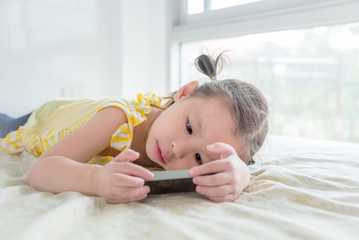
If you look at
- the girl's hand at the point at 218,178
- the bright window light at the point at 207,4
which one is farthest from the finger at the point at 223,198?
the bright window light at the point at 207,4

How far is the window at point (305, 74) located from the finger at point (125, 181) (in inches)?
74.8

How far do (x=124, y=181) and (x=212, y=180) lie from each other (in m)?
0.16

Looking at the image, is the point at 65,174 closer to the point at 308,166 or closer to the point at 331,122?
the point at 308,166

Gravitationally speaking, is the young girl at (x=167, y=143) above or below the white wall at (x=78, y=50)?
below

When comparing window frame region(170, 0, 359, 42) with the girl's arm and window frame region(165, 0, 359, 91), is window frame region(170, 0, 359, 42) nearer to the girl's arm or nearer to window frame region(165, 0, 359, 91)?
window frame region(165, 0, 359, 91)

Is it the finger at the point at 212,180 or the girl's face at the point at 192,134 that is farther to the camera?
the girl's face at the point at 192,134

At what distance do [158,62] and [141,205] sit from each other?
1.88 metres

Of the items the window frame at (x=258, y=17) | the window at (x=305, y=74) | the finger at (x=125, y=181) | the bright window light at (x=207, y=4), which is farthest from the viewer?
the window at (x=305, y=74)

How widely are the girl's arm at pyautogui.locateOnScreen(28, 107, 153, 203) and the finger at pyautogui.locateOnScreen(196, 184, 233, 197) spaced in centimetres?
10

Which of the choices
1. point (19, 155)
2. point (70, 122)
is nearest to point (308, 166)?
point (70, 122)

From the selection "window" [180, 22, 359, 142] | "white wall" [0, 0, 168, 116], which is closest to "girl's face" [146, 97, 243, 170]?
"white wall" [0, 0, 168, 116]

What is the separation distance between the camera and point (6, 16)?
1.79m

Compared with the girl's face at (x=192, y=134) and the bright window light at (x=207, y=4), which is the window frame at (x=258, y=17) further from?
the girl's face at (x=192, y=134)

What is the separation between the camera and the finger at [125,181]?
57 centimetres
